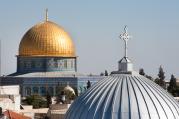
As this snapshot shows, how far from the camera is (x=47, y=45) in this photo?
214 ft

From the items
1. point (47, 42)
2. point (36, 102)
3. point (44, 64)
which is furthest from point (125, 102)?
point (47, 42)

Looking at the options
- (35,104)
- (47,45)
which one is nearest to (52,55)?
(47,45)

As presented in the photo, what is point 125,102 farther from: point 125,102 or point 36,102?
point 36,102

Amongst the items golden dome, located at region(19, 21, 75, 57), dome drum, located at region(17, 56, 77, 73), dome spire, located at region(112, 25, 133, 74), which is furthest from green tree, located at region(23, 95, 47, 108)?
dome spire, located at region(112, 25, 133, 74)

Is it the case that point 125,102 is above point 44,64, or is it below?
below

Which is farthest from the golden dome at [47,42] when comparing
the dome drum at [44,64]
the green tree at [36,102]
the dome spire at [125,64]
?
the dome spire at [125,64]

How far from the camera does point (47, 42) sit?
215ft

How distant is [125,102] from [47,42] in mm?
46773

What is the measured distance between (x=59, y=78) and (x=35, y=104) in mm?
9480

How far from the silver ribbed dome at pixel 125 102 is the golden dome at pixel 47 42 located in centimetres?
4469

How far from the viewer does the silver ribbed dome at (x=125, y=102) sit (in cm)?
1903

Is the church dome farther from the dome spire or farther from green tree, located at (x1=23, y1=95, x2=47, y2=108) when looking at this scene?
green tree, located at (x1=23, y1=95, x2=47, y2=108)

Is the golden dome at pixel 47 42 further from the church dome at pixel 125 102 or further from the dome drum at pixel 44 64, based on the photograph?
the church dome at pixel 125 102

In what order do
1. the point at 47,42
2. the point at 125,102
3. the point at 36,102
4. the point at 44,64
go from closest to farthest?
1. the point at 125,102
2. the point at 36,102
3. the point at 44,64
4. the point at 47,42
